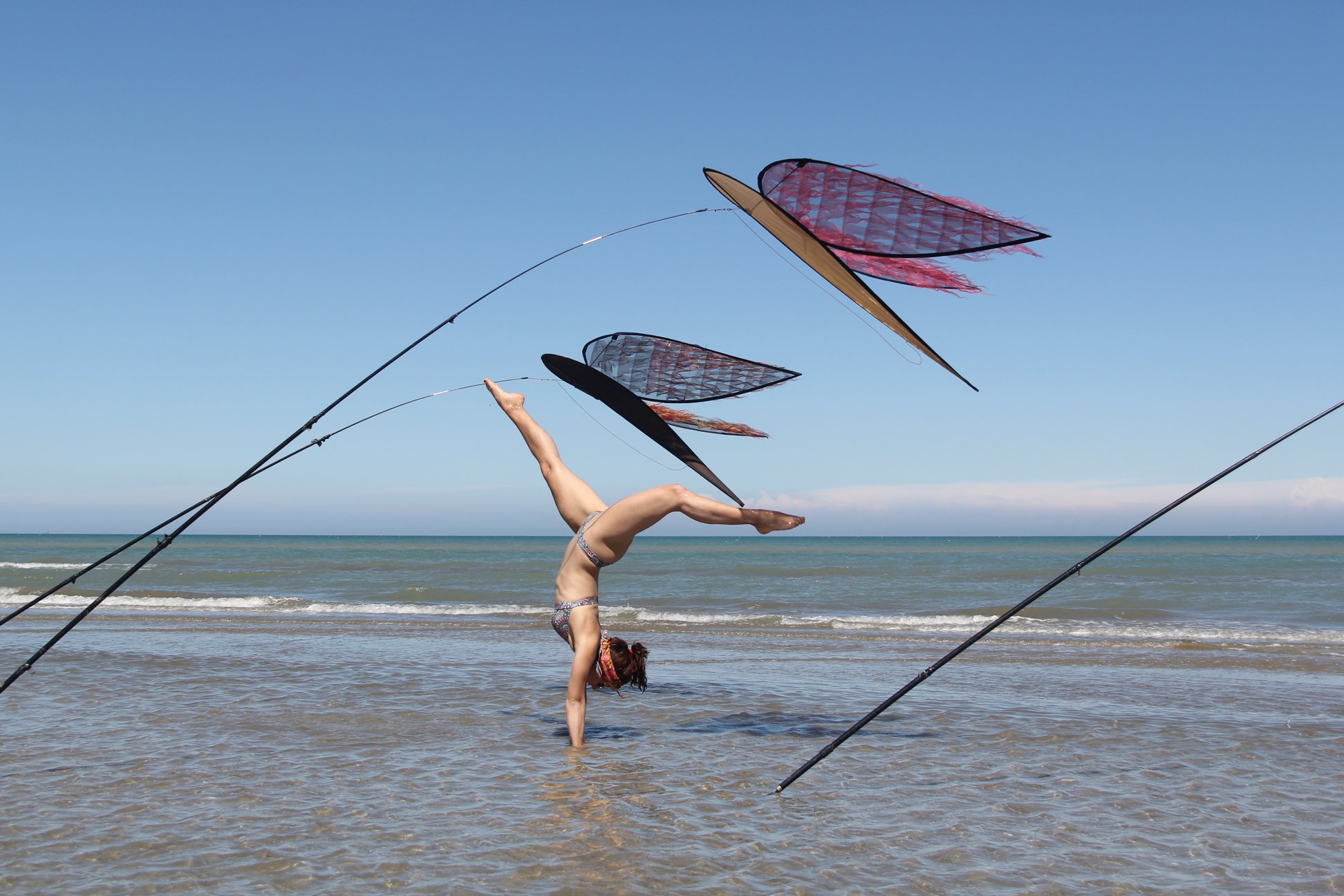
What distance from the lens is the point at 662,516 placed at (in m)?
6.09

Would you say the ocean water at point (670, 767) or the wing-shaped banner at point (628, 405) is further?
the wing-shaped banner at point (628, 405)

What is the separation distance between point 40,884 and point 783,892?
300 cm

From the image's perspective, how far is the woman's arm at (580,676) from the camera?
6.59 m

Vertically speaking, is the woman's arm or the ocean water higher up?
the woman's arm

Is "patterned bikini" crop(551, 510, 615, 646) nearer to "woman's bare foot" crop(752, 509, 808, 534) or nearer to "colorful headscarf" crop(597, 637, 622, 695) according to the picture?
"colorful headscarf" crop(597, 637, 622, 695)

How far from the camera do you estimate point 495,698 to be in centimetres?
841

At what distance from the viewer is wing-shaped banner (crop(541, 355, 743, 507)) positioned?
7.17 m

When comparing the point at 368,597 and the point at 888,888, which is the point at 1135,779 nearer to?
the point at 888,888

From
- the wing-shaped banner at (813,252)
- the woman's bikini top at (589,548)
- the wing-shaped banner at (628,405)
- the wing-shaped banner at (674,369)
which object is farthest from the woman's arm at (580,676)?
the wing-shaped banner at (813,252)

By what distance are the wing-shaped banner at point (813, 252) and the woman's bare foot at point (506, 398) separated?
248 centimetres

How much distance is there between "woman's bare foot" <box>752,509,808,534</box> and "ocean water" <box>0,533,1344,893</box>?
4.87 ft

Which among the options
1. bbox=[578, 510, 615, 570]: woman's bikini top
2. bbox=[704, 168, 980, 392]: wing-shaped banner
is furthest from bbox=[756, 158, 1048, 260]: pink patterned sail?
bbox=[578, 510, 615, 570]: woman's bikini top

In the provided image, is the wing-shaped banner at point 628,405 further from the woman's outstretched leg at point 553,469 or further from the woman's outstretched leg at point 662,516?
the woman's outstretched leg at point 662,516

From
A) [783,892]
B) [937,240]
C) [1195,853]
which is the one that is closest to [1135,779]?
[1195,853]
